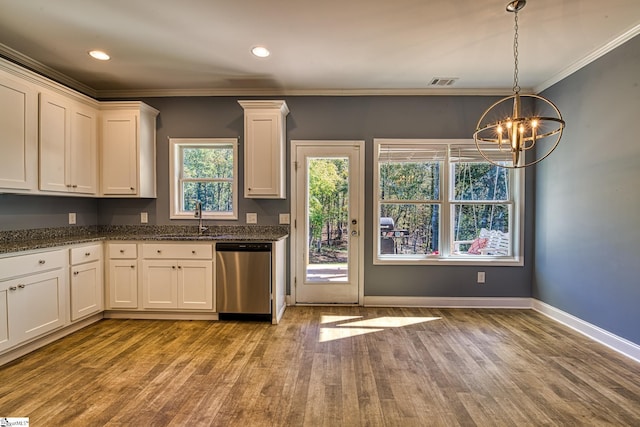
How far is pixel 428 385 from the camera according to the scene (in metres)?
2.16

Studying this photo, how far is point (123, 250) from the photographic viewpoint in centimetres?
334

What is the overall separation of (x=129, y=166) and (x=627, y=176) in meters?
Answer: 5.01

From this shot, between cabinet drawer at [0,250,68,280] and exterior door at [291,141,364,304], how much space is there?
7.70ft

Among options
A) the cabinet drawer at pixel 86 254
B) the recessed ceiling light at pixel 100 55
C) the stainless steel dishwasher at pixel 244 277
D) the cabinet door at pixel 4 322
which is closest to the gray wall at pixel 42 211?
the cabinet drawer at pixel 86 254

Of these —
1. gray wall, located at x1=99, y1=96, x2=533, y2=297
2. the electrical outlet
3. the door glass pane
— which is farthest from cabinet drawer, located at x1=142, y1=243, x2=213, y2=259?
the door glass pane

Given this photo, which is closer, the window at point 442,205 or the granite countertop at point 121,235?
the granite countertop at point 121,235

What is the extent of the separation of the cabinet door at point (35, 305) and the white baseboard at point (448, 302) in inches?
126

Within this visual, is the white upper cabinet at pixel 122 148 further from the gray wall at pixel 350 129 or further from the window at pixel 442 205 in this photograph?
the window at pixel 442 205

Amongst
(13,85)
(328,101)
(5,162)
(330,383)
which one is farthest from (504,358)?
(13,85)

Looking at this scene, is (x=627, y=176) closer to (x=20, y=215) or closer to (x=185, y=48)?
(x=185, y=48)

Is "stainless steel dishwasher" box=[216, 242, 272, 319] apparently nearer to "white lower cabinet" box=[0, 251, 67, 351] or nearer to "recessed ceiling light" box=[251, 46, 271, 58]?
"white lower cabinet" box=[0, 251, 67, 351]

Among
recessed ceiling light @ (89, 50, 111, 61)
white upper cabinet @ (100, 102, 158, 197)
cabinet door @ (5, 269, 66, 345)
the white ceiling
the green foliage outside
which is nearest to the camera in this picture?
the white ceiling

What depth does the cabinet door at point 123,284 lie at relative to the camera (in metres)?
3.35

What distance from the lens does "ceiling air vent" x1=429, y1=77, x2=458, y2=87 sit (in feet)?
11.5
